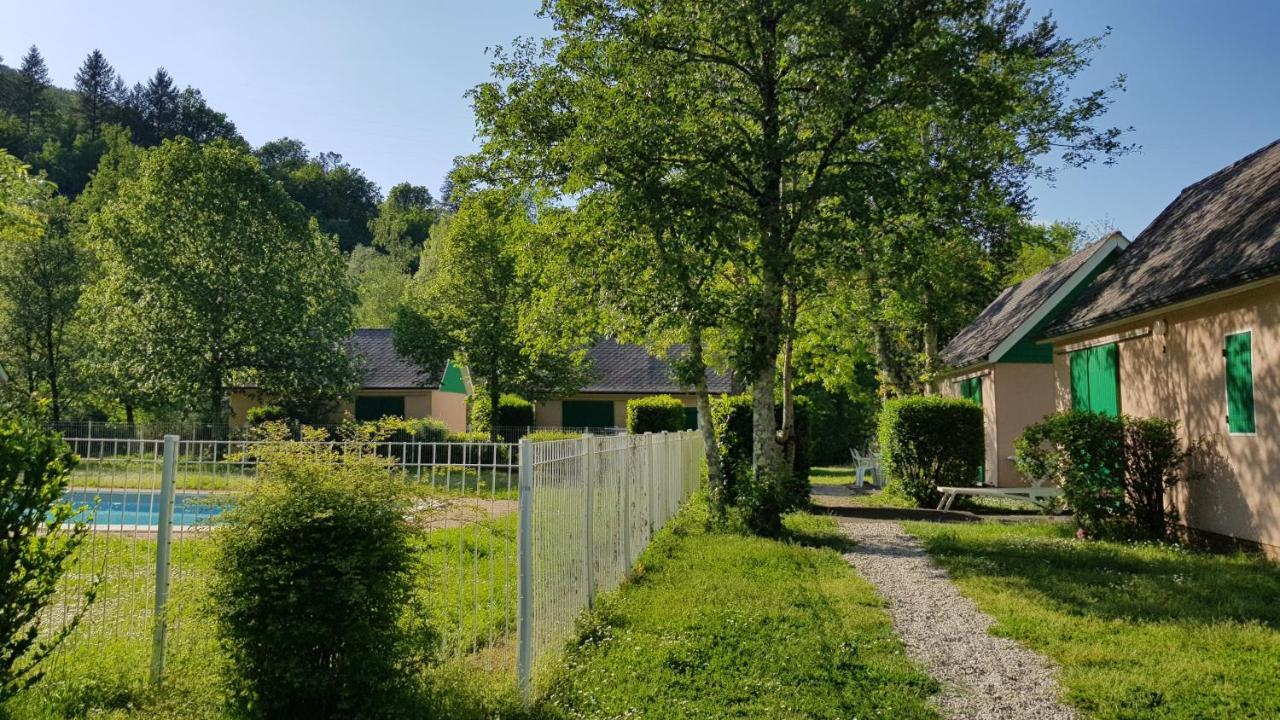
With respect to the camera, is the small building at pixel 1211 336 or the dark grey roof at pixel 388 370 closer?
the small building at pixel 1211 336

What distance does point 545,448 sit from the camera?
230 inches

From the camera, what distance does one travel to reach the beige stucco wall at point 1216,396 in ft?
29.6

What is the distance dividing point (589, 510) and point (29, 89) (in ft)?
304

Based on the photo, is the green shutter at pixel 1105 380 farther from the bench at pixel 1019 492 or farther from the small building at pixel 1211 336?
the bench at pixel 1019 492

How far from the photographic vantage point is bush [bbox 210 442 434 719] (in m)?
4.52

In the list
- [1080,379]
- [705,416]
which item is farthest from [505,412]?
[1080,379]

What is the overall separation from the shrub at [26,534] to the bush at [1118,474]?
10.9 m

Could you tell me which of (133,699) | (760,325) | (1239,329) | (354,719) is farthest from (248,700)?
(1239,329)

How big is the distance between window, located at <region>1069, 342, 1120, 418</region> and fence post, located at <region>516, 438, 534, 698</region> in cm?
966

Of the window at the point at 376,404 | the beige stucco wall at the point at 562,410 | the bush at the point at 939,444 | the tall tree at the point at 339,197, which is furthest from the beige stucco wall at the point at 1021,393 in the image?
the tall tree at the point at 339,197

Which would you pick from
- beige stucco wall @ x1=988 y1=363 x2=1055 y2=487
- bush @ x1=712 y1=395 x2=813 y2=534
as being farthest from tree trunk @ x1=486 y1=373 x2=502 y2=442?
beige stucco wall @ x1=988 y1=363 x2=1055 y2=487

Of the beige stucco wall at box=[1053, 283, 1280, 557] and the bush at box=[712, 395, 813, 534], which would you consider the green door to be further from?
the beige stucco wall at box=[1053, 283, 1280, 557]

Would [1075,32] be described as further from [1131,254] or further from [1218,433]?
[1218,433]

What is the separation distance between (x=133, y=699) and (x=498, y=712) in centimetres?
232
